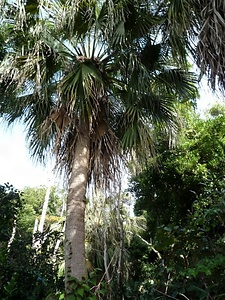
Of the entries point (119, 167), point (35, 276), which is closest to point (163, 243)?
point (119, 167)

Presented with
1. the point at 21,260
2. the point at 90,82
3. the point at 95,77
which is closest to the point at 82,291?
the point at 21,260

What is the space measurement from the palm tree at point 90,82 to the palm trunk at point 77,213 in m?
0.01

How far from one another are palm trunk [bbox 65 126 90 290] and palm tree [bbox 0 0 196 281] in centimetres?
1

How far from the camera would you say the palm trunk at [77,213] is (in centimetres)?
420

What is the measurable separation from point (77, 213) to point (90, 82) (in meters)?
1.79

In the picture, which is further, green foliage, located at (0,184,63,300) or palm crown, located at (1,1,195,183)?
green foliage, located at (0,184,63,300)

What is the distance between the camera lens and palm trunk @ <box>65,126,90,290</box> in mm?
4199

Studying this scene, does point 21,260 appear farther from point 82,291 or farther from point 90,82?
point 90,82

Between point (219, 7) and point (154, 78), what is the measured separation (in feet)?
6.24

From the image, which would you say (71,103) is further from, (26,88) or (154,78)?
(154,78)

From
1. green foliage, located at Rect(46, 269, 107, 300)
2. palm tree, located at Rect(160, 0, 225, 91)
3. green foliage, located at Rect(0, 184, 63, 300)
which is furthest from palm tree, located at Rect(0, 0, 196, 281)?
green foliage, located at Rect(0, 184, 63, 300)

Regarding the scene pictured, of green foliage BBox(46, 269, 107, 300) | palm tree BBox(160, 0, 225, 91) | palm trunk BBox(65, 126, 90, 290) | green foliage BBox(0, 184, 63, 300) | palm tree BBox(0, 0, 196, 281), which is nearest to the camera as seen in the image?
palm tree BBox(160, 0, 225, 91)

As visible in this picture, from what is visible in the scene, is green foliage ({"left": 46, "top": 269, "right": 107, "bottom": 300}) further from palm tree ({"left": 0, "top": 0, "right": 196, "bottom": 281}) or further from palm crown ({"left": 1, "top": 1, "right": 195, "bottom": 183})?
palm crown ({"left": 1, "top": 1, "right": 195, "bottom": 183})

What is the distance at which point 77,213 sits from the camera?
453cm
